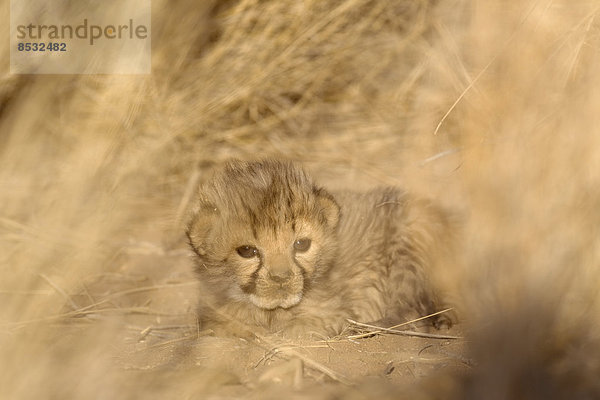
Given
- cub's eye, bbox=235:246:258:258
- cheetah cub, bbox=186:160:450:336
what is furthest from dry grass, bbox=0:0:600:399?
cub's eye, bbox=235:246:258:258

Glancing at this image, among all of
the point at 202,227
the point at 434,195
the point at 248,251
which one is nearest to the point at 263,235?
the point at 248,251

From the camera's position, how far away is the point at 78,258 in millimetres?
1548

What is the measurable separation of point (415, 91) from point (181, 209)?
1.49 metres

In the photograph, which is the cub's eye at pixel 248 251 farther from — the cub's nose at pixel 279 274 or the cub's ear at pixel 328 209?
the cub's ear at pixel 328 209

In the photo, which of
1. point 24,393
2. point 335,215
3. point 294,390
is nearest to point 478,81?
point 294,390

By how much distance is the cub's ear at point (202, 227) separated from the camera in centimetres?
262

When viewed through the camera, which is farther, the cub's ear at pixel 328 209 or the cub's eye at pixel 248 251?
the cub's ear at pixel 328 209

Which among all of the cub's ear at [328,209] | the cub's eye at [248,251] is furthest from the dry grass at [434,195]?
the cub's ear at [328,209]

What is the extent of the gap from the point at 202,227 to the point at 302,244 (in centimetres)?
40

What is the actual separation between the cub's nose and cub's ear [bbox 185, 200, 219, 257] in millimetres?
355

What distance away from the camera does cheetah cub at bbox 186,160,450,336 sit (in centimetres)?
247

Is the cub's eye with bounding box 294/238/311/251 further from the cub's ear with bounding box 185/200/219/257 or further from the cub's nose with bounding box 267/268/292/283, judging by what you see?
the cub's ear with bounding box 185/200/219/257

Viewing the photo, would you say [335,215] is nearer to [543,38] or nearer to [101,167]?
[101,167]

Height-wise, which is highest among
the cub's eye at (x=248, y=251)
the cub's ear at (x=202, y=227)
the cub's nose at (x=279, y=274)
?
the cub's ear at (x=202, y=227)
